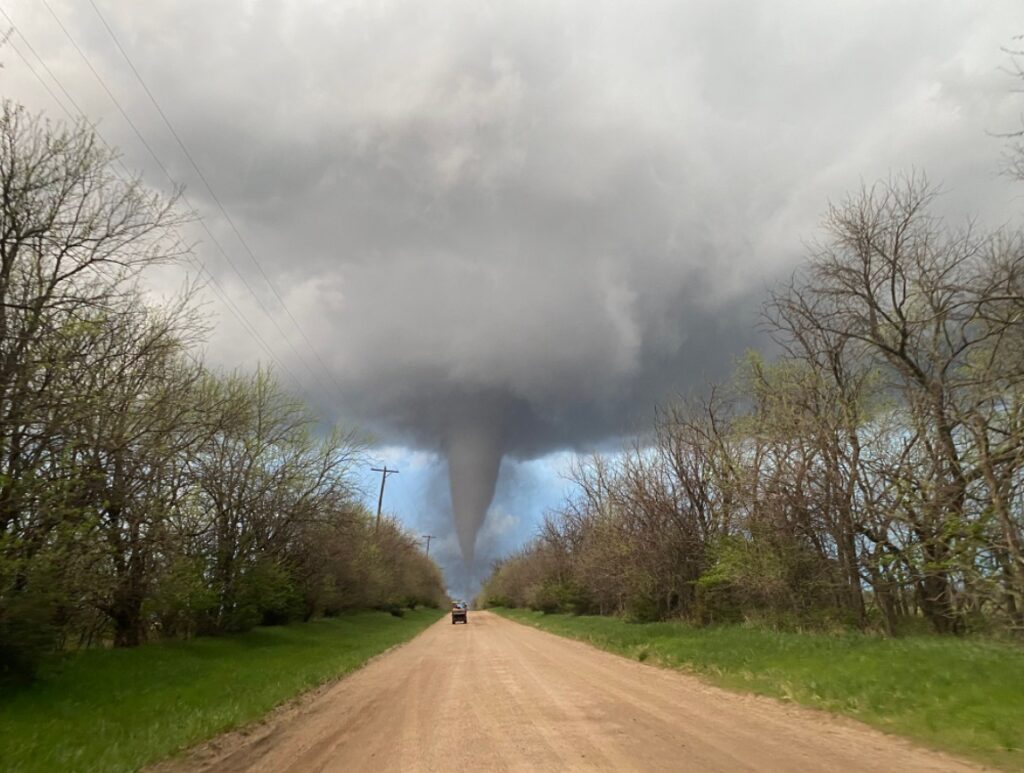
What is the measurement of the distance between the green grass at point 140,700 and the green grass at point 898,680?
32.2 feet

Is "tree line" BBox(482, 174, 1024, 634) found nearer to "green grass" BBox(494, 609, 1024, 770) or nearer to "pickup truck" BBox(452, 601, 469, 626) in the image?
"green grass" BBox(494, 609, 1024, 770)

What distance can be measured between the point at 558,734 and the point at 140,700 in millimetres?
8957

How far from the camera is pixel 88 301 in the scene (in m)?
12.3

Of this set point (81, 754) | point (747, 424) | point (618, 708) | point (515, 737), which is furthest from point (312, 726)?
point (747, 424)

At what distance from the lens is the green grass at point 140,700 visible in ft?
27.5

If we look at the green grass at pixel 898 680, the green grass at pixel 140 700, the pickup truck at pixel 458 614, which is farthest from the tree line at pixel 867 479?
the pickup truck at pixel 458 614

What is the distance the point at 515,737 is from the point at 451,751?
1.04m

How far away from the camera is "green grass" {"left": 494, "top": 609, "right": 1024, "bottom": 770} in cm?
788

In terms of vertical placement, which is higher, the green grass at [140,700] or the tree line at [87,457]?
the tree line at [87,457]

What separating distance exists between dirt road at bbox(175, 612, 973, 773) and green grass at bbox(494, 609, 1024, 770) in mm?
592

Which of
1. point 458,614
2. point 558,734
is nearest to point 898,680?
point 558,734

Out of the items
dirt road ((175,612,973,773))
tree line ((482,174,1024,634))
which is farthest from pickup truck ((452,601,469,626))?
dirt road ((175,612,973,773))

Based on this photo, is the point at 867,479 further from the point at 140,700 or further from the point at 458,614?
the point at 458,614

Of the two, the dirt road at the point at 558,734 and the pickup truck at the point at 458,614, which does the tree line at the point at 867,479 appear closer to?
the dirt road at the point at 558,734
